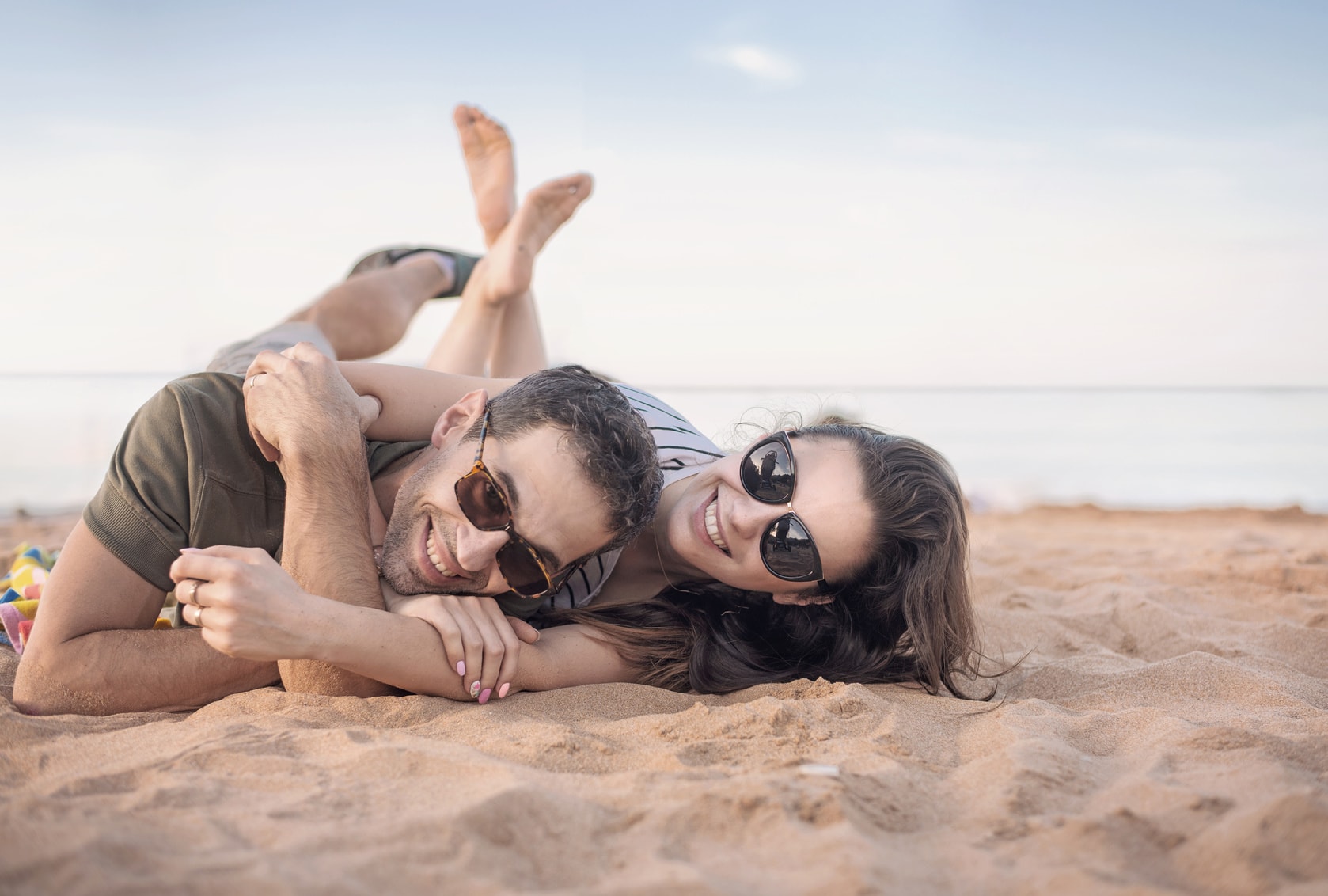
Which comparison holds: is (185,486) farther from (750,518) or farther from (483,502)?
(750,518)

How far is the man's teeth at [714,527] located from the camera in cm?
304

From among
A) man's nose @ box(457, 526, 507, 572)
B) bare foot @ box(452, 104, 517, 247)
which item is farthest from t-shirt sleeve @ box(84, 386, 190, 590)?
bare foot @ box(452, 104, 517, 247)

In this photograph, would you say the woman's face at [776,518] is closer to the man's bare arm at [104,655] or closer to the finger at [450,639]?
the finger at [450,639]

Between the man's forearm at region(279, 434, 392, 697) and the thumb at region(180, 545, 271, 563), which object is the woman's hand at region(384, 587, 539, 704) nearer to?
the man's forearm at region(279, 434, 392, 697)

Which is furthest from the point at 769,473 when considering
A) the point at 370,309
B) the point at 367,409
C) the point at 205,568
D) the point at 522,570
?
the point at 370,309

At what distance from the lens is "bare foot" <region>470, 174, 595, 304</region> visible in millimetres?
4836

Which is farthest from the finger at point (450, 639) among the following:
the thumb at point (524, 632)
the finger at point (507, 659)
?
the thumb at point (524, 632)

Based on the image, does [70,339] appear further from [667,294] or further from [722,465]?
[722,465]

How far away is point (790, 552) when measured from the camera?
9.77 ft

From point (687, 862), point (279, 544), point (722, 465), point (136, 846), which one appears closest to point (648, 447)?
point (722, 465)

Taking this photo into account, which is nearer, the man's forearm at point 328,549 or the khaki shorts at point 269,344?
the man's forearm at point 328,549

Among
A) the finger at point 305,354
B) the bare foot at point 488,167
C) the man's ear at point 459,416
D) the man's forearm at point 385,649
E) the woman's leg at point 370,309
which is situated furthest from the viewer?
the bare foot at point 488,167

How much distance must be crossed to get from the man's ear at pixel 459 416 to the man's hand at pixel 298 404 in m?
0.25

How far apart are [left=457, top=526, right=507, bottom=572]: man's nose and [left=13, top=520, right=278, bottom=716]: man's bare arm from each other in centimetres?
71
